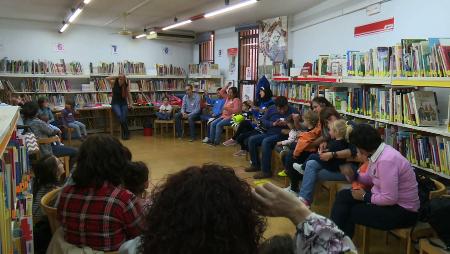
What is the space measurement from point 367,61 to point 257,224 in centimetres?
369

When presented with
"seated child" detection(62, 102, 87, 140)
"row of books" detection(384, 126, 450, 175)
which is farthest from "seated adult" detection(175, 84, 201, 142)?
"row of books" detection(384, 126, 450, 175)

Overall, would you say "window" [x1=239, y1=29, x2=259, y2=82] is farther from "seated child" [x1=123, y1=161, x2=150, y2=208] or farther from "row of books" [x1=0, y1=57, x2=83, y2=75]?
"seated child" [x1=123, y1=161, x2=150, y2=208]

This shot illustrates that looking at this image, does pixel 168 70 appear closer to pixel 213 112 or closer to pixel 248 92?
pixel 213 112

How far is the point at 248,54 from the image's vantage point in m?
8.43

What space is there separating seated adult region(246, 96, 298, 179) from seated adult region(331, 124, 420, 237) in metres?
2.44

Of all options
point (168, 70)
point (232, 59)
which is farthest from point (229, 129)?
point (168, 70)

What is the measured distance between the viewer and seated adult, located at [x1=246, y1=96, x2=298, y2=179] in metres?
5.09

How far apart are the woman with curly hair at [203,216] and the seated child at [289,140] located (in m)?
3.76

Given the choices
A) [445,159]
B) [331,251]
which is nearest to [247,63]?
[445,159]

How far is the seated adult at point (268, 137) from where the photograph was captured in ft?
16.7

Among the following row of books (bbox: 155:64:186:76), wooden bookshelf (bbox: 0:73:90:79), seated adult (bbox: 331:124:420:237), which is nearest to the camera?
seated adult (bbox: 331:124:420:237)

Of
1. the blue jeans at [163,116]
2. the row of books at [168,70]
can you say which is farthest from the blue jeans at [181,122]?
the row of books at [168,70]

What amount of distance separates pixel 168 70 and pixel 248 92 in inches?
103

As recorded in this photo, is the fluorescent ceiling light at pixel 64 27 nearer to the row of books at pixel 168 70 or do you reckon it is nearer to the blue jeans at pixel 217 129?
the row of books at pixel 168 70
